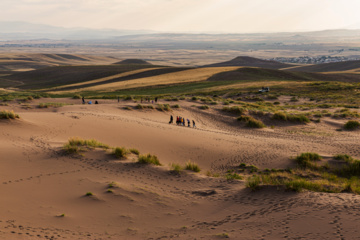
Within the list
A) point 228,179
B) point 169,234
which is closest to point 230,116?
point 228,179

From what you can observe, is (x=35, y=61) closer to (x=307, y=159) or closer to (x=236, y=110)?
(x=236, y=110)

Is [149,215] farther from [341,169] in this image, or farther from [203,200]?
[341,169]

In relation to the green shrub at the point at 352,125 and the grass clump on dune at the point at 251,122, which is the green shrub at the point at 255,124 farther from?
the green shrub at the point at 352,125

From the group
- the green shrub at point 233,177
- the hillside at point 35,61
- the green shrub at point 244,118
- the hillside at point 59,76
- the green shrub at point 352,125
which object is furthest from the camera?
the hillside at point 35,61

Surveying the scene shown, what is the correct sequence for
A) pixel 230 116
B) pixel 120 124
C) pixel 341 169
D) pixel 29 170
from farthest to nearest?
pixel 230 116
pixel 120 124
pixel 341 169
pixel 29 170

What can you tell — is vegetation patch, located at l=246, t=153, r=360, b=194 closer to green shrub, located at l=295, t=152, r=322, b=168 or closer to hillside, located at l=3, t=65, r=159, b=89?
green shrub, located at l=295, t=152, r=322, b=168

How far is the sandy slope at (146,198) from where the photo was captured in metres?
7.88

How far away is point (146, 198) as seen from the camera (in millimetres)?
9969

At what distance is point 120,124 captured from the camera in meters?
20.5

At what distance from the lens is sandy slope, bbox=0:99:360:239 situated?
788 centimetres

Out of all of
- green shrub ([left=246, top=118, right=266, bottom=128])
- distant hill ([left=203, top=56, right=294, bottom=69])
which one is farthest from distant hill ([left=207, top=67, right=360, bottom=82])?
distant hill ([left=203, top=56, right=294, bottom=69])

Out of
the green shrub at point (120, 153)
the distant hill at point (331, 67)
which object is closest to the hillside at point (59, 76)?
the green shrub at point (120, 153)

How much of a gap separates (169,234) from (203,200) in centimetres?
235

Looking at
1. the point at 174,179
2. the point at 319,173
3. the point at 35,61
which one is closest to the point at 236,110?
the point at 319,173
